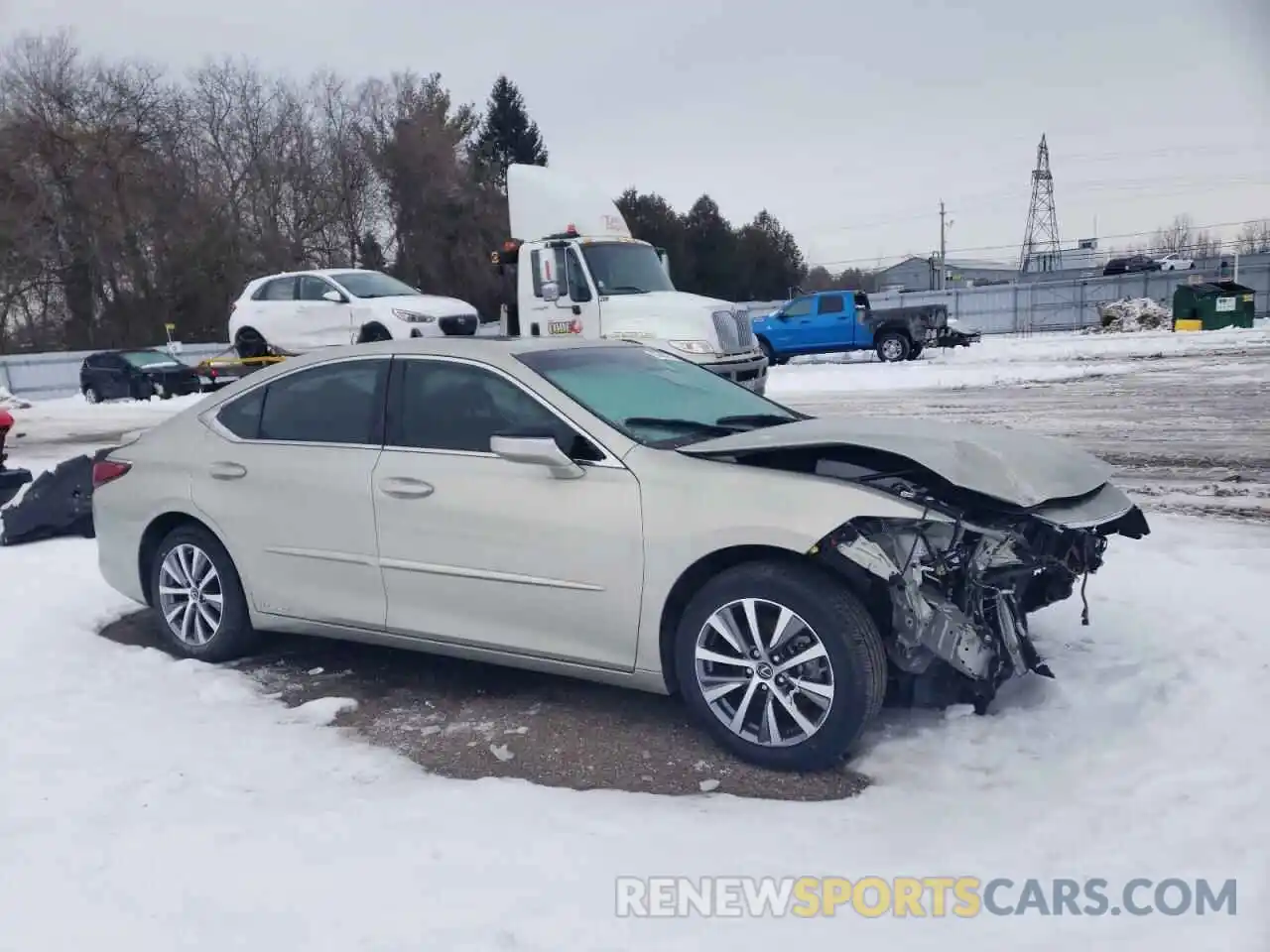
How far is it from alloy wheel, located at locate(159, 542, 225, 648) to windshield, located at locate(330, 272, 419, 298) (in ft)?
32.9

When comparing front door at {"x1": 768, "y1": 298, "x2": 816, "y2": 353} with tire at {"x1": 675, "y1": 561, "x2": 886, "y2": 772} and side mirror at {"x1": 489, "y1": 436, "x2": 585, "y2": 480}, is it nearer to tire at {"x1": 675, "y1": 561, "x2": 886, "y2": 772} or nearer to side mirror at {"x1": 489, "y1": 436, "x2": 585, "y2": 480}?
side mirror at {"x1": 489, "y1": 436, "x2": 585, "y2": 480}

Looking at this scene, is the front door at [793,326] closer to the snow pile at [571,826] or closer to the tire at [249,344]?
the tire at [249,344]

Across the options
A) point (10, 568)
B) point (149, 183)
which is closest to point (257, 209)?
point (149, 183)

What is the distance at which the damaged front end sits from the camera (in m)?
3.63

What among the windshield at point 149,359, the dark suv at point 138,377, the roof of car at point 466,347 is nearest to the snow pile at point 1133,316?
the dark suv at point 138,377

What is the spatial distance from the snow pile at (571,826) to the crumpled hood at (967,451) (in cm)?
91

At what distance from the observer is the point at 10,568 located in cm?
685

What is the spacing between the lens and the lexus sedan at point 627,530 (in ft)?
12.1

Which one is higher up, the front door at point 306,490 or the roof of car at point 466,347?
the roof of car at point 466,347

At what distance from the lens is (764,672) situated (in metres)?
3.72

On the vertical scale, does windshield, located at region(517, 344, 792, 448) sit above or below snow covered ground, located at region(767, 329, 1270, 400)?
above

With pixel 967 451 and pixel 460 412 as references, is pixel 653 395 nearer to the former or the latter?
pixel 460 412

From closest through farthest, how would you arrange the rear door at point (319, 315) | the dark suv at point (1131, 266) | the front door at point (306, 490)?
the front door at point (306, 490) → the rear door at point (319, 315) → the dark suv at point (1131, 266)

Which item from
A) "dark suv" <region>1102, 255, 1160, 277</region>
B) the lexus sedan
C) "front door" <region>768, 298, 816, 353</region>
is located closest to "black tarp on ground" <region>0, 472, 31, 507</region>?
the lexus sedan
